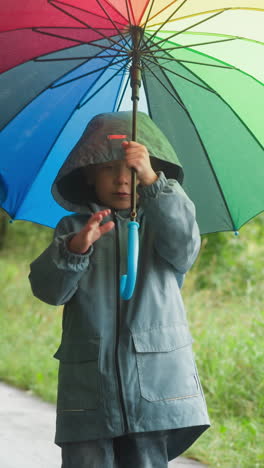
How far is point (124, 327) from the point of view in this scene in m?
2.64

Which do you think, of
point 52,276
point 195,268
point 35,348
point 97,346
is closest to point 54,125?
point 52,276

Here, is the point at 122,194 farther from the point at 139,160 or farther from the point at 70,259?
the point at 70,259

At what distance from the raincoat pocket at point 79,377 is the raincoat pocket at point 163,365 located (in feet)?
0.48

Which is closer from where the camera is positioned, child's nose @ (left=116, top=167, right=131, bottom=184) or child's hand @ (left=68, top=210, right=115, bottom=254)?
child's hand @ (left=68, top=210, right=115, bottom=254)

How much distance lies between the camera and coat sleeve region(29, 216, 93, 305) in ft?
8.44

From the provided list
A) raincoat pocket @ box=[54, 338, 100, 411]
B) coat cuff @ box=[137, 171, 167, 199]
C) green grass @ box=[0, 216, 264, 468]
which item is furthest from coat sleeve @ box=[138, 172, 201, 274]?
green grass @ box=[0, 216, 264, 468]

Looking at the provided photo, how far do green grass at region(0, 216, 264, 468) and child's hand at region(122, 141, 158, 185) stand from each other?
2150 millimetres

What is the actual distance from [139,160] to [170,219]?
0.73ft

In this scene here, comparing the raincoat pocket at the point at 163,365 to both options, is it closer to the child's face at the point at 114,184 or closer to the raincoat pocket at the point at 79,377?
the raincoat pocket at the point at 79,377

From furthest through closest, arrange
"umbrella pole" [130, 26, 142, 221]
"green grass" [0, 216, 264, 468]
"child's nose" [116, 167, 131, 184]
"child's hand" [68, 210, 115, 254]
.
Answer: "green grass" [0, 216, 264, 468]
"child's nose" [116, 167, 131, 184]
"umbrella pole" [130, 26, 142, 221]
"child's hand" [68, 210, 115, 254]

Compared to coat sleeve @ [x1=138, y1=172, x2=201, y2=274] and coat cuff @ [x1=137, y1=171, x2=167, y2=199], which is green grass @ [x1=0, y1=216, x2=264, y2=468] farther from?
coat cuff @ [x1=137, y1=171, x2=167, y2=199]

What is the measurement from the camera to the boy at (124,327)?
2582mm

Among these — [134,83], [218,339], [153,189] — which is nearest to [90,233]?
[153,189]

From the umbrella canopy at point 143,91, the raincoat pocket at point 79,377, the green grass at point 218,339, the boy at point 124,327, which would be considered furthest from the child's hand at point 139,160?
the green grass at point 218,339
